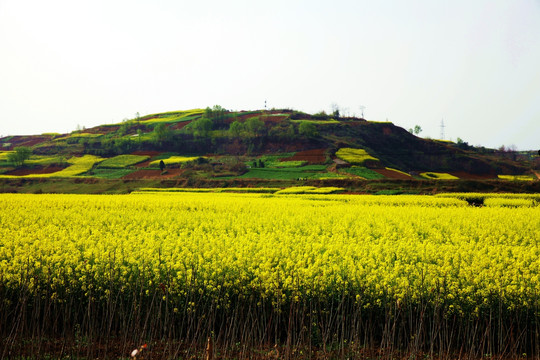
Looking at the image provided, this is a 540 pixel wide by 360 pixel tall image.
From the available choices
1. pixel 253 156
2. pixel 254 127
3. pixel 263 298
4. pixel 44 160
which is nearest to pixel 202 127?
pixel 254 127

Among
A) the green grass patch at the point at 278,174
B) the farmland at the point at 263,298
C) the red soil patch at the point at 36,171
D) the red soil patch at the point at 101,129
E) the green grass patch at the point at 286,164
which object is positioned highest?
the red soil patch at the point at 101,129

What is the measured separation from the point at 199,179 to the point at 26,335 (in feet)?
181

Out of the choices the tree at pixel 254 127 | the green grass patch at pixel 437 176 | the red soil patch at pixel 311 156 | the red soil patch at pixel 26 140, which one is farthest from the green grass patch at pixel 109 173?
the green grass patch at pixel 437 176

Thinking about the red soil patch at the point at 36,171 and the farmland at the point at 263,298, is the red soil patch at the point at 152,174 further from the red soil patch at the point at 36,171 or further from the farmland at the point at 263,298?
the farmland at the point at 263,298

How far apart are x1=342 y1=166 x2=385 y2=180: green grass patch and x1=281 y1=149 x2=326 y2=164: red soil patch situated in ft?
29.4

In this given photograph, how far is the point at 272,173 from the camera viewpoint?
7138cm

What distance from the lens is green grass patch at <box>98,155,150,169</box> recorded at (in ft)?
284

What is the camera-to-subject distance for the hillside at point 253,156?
73.7m

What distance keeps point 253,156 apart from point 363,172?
96.8ft

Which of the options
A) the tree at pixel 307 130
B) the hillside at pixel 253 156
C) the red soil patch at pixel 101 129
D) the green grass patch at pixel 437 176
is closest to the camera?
the hillside at pixel 253 156

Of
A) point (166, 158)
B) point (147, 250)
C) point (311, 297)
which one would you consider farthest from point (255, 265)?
point (166, 158)

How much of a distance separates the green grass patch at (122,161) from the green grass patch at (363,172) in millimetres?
48184

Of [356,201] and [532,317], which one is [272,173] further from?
[532,317]

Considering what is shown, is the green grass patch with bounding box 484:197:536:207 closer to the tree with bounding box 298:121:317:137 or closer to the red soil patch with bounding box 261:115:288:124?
the tree with bounding box 298:121:317:137
